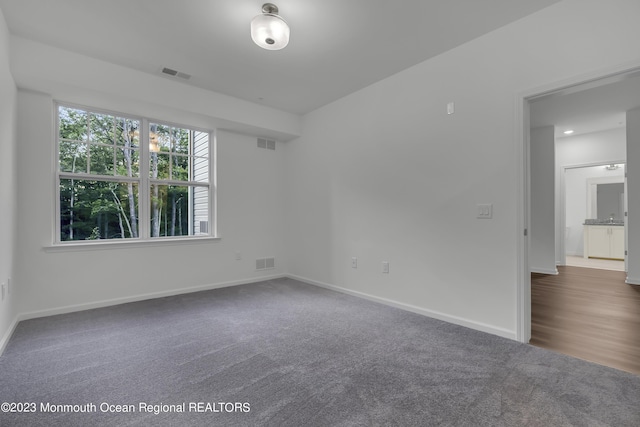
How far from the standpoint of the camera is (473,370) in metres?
2.10

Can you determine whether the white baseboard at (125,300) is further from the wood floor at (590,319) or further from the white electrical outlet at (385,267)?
the wood floor at (590,319)

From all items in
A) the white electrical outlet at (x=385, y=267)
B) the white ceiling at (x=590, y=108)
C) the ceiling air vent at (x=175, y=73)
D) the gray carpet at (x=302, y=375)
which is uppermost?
the ceiling air vent at (x=175, y=73)

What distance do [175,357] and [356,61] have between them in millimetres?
Answer: 3333

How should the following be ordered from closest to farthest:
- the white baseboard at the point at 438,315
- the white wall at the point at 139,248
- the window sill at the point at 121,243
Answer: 1. the white baseboard at the point at 438,315
2. the white wall at the point at 139,248
3. the window sill at the point at 121,243

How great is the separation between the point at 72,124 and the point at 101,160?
0.49m

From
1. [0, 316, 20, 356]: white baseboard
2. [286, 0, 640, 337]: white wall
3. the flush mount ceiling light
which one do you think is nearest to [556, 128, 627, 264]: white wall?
[286, 0, 640, 337]: white wall

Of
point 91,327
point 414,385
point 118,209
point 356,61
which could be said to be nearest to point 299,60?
point 356,61

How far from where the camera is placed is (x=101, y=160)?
3738 mm

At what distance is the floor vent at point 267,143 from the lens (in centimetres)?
509

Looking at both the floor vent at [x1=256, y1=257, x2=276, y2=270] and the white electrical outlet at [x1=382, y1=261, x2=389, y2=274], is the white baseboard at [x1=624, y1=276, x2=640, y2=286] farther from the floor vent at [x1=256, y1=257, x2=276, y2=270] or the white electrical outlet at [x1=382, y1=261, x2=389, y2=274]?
the floor vent at [x1=256, y1=257, x2=276, y2=270]

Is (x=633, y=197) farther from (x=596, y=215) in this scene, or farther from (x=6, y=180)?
(x=6, y=180)

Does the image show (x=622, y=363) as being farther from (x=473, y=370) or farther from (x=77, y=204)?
(x=77, y=204)

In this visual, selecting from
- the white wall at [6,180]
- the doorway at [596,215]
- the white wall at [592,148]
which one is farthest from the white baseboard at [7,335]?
the doorway at [596,215]

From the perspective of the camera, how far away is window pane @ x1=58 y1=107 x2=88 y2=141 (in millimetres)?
3529
